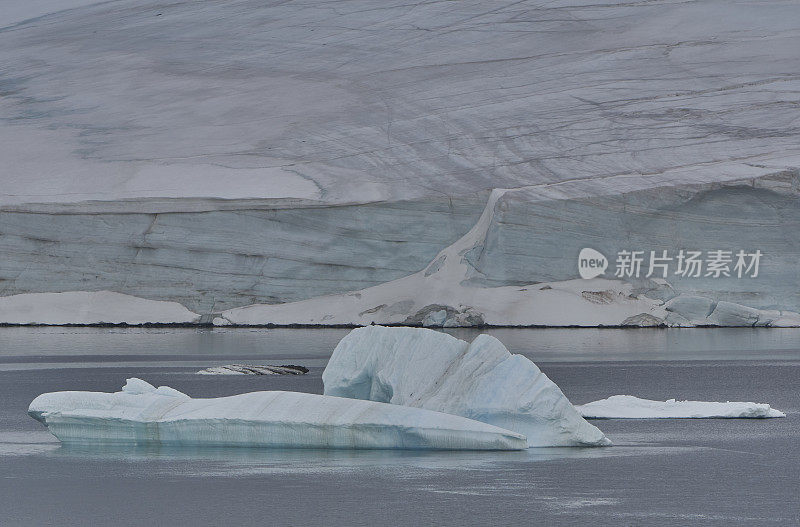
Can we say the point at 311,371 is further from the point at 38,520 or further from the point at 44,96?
the point at 44,96

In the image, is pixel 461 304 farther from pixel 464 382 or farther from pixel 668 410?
pixel 464 382

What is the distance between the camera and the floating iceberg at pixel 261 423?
7.86 meters

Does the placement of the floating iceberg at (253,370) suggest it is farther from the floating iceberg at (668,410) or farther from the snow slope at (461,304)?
the snow slope at (461,304)

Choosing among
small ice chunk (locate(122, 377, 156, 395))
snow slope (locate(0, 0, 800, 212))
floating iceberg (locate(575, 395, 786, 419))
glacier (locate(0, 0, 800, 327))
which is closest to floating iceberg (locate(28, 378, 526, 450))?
small ice chunk (locate(122, 377, 156, 395))

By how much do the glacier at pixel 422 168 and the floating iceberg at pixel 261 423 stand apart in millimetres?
15351

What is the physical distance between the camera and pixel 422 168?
1059 inches

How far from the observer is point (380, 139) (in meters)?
28.5

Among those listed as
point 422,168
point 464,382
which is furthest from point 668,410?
point 422,168

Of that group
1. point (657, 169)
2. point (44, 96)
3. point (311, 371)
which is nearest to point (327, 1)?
point (44, 96)

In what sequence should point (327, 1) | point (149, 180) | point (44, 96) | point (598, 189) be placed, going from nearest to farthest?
point (598, 189)
point (149, 180)
point (44, 96)
point (327, 1)

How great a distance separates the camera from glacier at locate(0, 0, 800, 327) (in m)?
24.0

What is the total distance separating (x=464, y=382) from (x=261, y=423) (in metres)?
1.23

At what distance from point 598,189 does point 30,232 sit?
1034 centimetres

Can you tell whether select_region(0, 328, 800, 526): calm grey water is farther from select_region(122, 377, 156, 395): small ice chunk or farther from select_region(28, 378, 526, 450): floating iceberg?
select_region(122, 377, 156, 395): small ice chunk
